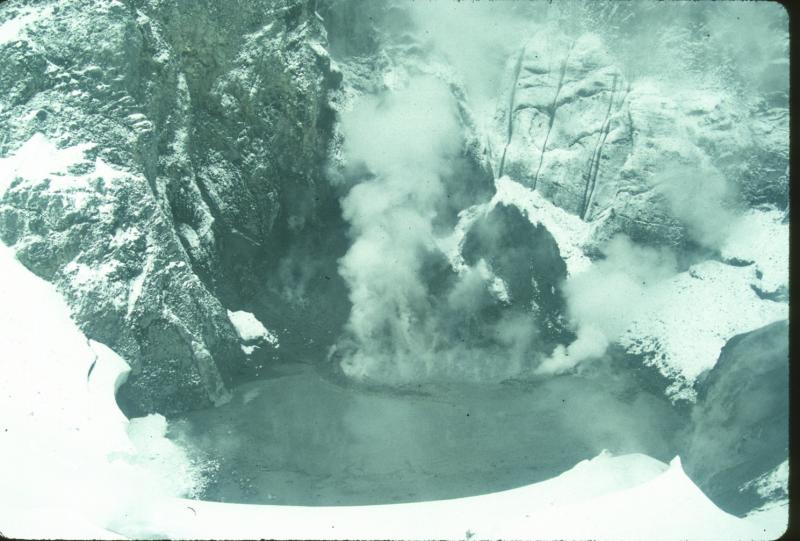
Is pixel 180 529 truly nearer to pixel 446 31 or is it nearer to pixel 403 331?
pixel 403 331

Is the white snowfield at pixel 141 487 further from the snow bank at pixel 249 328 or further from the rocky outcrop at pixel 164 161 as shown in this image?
the snow bank at pixel 249 328

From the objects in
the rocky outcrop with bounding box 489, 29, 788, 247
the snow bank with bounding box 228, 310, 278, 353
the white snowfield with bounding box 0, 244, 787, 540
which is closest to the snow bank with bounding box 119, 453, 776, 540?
the white snowfield with bounding box 0, 244, 787, 540

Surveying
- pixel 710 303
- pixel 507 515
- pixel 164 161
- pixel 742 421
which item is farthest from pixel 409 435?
pixel 164 161

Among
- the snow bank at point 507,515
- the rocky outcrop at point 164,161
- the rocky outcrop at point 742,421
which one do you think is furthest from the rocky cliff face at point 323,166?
the snow bank at point 507,515

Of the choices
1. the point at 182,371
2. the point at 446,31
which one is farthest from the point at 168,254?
the point at 446,31

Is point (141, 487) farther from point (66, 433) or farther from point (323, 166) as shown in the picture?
point (323, 166)

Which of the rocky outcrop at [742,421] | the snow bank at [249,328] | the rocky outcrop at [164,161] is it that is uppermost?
the rocky outcrop at [164,161]

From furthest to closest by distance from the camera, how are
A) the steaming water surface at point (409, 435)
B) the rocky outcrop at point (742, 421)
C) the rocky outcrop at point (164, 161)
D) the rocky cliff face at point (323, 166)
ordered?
the rocky cliff face at point (323, 166) < the rocky outcrop at point (164, 161) < the steaming water surface at point (409, 435) < the rocky outcrop at point (742, 421)
